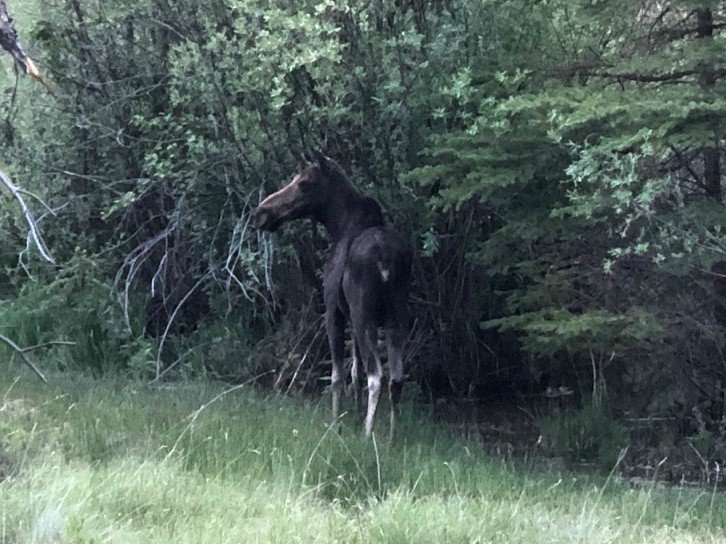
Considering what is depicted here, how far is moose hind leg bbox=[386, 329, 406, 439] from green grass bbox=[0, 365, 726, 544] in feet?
1.31

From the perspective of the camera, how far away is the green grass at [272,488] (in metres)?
5.62

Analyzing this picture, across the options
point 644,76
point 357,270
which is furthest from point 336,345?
point 644,76

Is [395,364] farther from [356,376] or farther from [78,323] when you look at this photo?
[78,323]

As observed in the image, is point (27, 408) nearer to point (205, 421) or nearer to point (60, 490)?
point (205, 421)

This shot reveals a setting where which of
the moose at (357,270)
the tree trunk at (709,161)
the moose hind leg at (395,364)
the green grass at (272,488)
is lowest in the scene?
the green grass at (272,488)

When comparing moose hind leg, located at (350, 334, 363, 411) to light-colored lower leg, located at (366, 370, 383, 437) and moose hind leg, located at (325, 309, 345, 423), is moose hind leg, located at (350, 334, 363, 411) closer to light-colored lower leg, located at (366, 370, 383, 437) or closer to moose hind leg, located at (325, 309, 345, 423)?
moose hind leg, located at (325, 309, 345, 423)

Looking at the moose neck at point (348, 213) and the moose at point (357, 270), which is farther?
the moose neck at point (348, 213)

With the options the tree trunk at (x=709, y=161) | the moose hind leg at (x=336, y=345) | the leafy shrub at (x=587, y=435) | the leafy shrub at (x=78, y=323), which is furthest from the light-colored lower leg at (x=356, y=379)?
the tree trunk at (x=709, y=161)

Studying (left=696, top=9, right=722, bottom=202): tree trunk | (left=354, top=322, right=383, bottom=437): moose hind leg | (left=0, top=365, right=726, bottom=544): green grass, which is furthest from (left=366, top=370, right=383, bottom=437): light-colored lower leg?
(left=696, top=9, right=722, bottom=202): tree trunk

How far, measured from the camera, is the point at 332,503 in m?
6.51

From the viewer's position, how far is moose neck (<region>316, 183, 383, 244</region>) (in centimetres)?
932

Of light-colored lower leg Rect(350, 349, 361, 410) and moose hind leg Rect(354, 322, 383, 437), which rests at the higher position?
moose hind leg Rect(354, 322, 383, 437)

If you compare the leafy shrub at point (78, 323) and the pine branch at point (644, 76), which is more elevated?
the pine branch at point (644, 76)

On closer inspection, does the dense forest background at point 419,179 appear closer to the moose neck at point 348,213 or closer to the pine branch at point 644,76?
the pine branch at point 644,76
